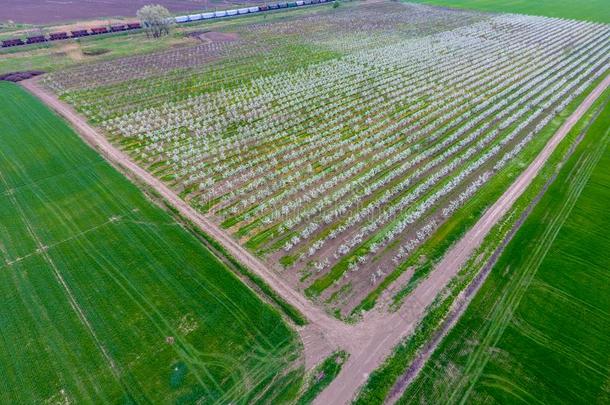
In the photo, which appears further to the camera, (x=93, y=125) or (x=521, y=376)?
(x=93, y=125)

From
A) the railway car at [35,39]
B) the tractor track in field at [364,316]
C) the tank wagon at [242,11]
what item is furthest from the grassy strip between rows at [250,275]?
the tank wagon at [242,11]

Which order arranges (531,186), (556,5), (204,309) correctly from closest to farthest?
(204,309)
(531,186)
(556,5)

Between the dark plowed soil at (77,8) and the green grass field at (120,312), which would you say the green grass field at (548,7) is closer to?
the dark plowed soil at (77,8)

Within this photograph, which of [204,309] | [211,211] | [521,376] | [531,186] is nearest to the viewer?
[521,376]

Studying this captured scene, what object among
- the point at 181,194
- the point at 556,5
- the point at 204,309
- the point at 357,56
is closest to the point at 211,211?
the point at 181,194

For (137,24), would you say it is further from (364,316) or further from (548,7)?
(548,7)

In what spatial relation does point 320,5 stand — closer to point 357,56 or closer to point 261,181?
point 357,56

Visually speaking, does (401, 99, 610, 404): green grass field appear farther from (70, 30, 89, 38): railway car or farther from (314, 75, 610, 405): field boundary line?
(70, 30, 89, 38): railway car
